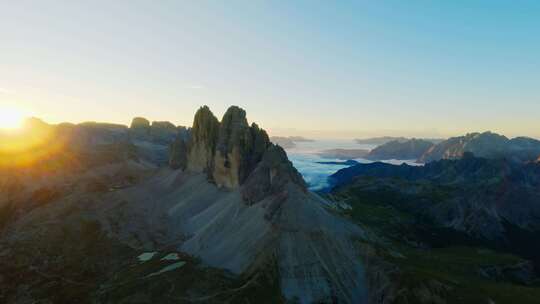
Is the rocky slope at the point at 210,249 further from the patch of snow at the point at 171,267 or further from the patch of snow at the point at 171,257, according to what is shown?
the patch of snow at the point at 171,257

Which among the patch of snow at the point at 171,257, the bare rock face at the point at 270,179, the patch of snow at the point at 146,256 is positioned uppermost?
the bare rock face at the point at 270,179

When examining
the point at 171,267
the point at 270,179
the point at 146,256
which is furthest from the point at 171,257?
the point at 270,179

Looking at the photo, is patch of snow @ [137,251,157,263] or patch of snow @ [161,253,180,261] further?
patch of snow @ [137,251,157,263]

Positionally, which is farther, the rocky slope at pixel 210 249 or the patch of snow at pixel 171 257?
the patch of snow at pixel 171 257

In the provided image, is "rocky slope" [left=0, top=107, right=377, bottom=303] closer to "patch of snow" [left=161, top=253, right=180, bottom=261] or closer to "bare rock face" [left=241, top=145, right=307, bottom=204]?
"bare rock face" [left=241, top=145, right=307, bottom=204]

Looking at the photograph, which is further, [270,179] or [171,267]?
[270,179]

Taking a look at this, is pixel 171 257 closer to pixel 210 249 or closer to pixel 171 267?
pixel 171 267

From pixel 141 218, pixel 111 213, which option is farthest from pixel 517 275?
pixel 111 213

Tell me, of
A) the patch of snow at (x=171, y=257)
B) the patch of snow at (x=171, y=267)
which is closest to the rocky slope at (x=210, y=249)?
the patch of snow at (x=171, y=267)

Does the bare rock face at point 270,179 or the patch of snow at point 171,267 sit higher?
the bare rock face at point 270,179

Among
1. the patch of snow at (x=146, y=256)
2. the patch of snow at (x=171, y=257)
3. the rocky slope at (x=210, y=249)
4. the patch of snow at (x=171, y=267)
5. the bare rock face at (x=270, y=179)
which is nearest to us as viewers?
the rocky slope at (x=210, y=249)

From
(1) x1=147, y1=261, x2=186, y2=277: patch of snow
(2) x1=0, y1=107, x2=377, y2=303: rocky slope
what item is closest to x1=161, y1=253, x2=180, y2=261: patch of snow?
(2) x1=0, y1=107, x2=377, y2=303: rocky slope
